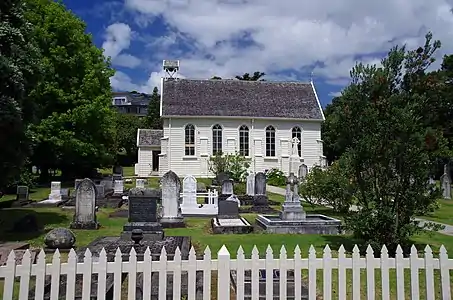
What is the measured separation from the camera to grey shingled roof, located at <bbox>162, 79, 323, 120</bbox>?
42438 mm

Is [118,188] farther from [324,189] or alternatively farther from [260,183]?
[324,189]

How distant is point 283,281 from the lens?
5301 millimetres

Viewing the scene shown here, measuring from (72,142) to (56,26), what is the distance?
851 centimetres

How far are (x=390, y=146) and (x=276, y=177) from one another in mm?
29875

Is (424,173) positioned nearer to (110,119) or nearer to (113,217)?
(113,217)

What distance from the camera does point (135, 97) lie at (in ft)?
382

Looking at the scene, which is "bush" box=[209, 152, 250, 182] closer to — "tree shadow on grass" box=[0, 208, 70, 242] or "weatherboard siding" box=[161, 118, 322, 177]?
"weatherboard siding" box=[161, 118, 322, 177]

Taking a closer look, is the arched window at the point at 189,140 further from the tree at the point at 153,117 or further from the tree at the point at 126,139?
the tree at the point at 153,117

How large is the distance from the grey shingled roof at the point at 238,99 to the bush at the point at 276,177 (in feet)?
18.7

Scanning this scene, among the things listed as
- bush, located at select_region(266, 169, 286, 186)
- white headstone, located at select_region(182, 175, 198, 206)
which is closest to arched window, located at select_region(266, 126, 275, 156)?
bush, located at select_region(266, 169, 286, 186)

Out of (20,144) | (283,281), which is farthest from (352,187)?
(20,144)

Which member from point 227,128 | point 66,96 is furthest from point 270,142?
point 66,96

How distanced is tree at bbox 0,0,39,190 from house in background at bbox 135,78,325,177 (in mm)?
26504

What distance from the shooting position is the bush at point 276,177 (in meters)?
38.4
